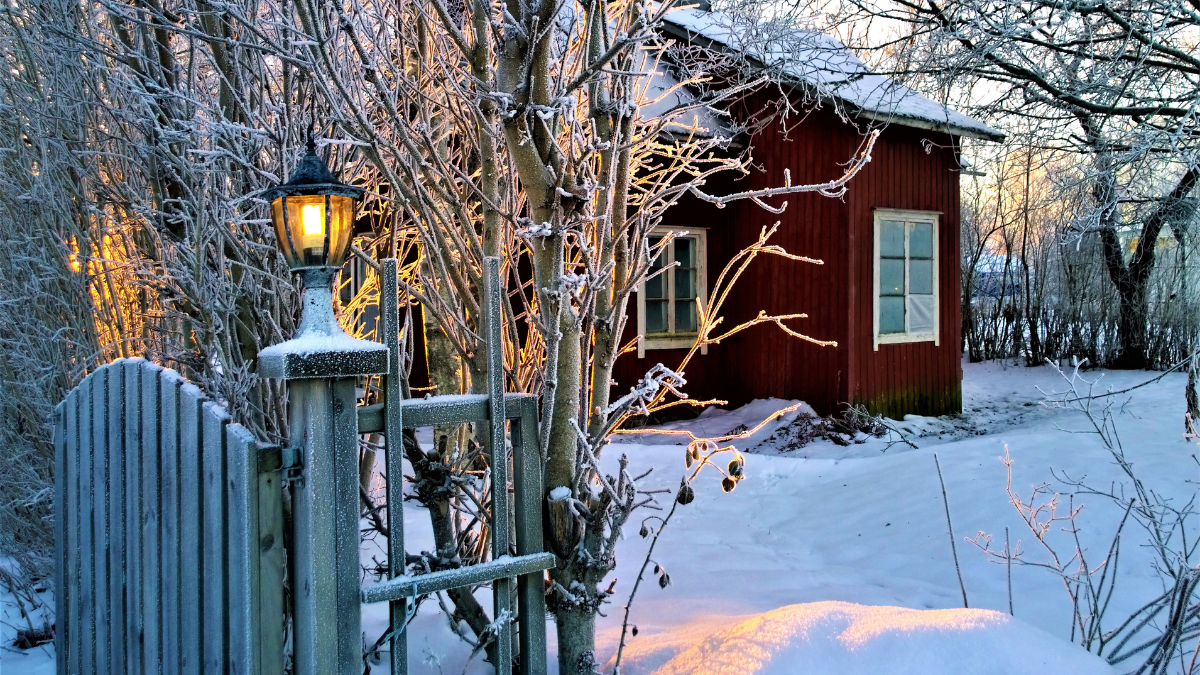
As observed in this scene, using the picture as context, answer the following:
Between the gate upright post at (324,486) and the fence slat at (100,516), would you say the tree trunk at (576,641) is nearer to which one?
the gate upright post at (324,486)

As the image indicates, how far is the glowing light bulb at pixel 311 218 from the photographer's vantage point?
1940 mm

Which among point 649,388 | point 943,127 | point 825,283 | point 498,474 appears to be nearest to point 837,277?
point 825,283

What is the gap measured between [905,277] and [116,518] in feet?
33.2

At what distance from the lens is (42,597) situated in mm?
4738

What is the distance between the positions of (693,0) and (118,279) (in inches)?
399

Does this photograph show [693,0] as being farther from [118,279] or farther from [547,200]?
[547,200]

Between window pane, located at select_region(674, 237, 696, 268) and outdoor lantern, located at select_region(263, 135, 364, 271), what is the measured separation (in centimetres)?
917

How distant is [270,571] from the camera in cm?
184

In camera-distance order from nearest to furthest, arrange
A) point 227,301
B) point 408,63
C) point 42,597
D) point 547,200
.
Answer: point 547,200 < point 227,301 < point 408,63 < point 42,597

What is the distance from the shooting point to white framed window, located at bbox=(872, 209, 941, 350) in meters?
10.5

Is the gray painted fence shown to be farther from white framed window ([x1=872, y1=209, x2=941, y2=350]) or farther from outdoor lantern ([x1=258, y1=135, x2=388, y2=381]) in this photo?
white framed window ([x1=872, y1=209, x2=941, y2=350])

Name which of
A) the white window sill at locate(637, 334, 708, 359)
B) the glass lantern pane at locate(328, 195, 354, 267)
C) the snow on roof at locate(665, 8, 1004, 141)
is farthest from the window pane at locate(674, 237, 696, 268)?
the glass lantern pane at locate(328, 195, 354, 267)

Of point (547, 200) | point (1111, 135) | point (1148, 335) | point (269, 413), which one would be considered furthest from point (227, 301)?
point (1148, 335)

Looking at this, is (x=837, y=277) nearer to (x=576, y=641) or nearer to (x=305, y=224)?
(x=576, y=641)
